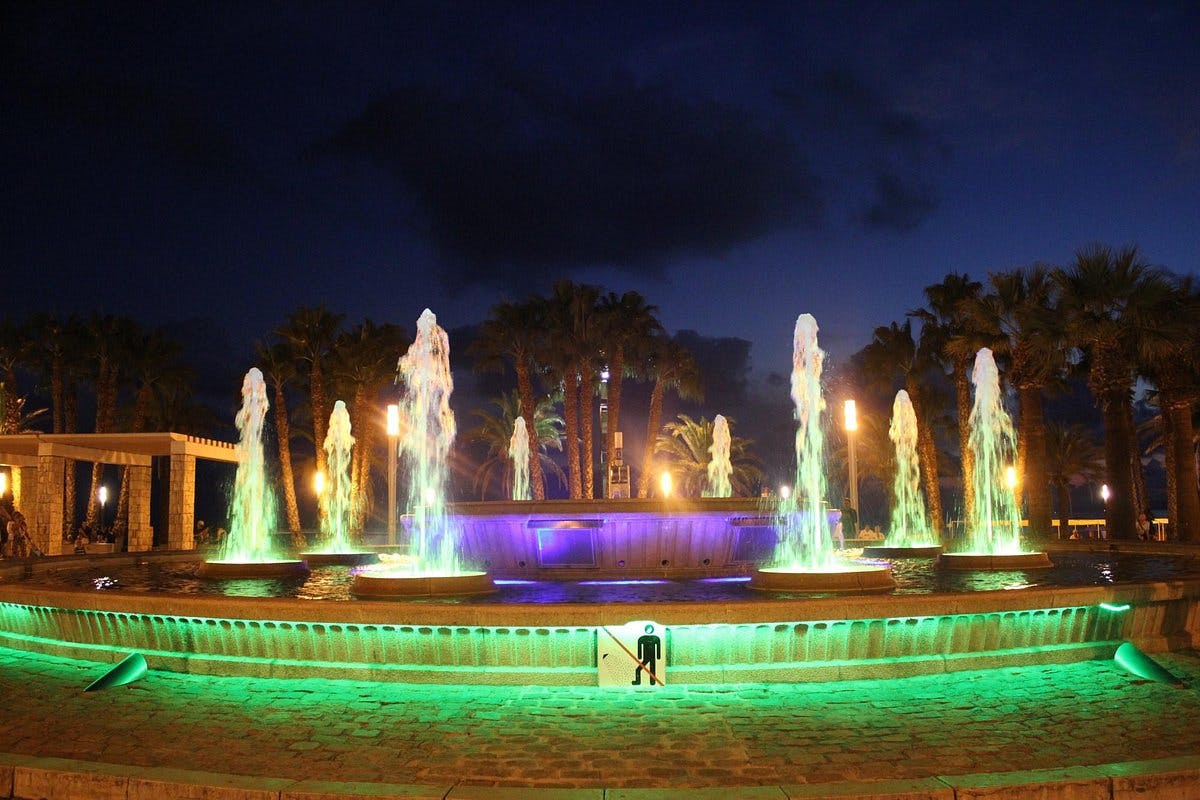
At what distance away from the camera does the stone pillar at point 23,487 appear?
3014cm

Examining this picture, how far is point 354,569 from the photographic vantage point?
1528 cm

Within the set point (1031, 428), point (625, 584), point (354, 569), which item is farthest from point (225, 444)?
point (1031, 428)

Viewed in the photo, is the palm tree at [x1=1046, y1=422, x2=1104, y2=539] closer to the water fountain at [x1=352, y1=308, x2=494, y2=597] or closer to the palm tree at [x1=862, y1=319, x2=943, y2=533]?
the palm tree at [x1=862, y1=319, x2=943, y2=533]

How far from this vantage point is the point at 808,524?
Result: 13070 millimetres

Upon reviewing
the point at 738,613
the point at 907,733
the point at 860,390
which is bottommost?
the point at 907,733

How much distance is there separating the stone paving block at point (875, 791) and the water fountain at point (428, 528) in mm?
5590

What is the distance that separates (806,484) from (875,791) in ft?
31.9

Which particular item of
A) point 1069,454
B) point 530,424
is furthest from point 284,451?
point 1069,454

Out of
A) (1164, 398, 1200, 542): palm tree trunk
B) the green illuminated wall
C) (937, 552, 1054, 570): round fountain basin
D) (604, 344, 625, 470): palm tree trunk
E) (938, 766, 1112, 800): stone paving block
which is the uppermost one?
(604, 344, 625, 470): palm tree trunk

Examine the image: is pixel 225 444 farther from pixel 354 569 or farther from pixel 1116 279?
pixel 1116 279

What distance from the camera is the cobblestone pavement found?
17.7 feet

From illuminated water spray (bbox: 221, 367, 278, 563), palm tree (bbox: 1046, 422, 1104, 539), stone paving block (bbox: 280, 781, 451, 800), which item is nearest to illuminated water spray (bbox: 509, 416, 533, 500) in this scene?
illuminated water spray (bbox: 221, 367, 278, 563)

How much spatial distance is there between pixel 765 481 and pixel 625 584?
4157cm

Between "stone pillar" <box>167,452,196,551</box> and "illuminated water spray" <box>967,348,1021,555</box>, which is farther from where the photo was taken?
"stone pillar" <box>167,452,196,551</box>
